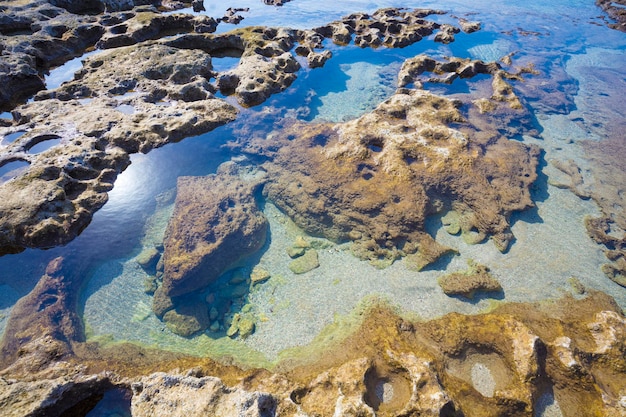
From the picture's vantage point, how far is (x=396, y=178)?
7.68 m

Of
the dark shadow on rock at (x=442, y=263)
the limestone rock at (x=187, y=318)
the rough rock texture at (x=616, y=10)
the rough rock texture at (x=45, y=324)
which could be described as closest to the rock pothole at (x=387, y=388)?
the dark shadow on rock at (x=442, y=263)

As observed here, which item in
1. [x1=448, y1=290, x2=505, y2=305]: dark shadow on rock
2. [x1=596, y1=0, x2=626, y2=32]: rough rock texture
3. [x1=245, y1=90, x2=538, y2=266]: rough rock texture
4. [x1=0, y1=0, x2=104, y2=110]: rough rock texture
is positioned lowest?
[x1=448, y1=290, x2=505, y2=305]: dark shadow on rock

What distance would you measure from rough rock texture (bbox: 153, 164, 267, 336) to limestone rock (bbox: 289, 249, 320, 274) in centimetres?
104

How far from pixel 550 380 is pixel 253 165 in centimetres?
799

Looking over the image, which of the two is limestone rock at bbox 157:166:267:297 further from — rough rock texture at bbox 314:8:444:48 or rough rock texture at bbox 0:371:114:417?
rough rock texture at bbox 314:8:444:48

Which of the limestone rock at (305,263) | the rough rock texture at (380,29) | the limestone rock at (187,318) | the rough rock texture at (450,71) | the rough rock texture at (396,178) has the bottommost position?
the limestone rock at (187,318)

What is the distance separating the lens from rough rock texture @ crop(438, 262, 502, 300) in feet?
20.2

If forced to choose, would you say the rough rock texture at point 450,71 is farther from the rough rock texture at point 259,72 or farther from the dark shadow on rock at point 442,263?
the dark shadow on rock at point 442,263

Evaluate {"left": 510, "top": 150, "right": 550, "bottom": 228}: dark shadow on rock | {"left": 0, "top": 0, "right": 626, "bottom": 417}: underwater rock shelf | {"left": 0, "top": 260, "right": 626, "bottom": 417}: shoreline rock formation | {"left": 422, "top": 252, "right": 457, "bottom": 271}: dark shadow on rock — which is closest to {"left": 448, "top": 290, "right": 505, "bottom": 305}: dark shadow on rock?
{"left": 0, "top": 0, "right": 626, "bottom": 417}: underwater rock shelf

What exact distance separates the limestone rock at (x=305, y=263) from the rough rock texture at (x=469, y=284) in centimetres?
266

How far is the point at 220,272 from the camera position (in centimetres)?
706

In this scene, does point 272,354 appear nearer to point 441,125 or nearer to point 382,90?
point 441,125

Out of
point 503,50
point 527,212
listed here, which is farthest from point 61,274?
point 503,50

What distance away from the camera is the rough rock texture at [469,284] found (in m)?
6.15
